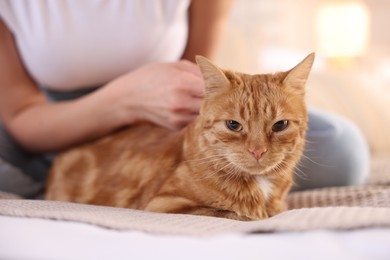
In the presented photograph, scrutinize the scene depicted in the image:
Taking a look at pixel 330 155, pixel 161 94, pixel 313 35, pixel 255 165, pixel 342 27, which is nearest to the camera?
pixel 255 165

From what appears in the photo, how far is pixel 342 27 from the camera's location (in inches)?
133

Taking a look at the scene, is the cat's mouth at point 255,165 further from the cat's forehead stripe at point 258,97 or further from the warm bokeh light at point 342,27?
the warm bokeh light at point 342,27

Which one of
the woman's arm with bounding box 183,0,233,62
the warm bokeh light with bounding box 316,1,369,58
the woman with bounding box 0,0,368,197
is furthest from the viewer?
the warm bokeh light with bounding box 316,1,369,58

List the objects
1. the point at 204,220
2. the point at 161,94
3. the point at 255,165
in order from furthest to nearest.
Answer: the point at 161,94 → the point at 255,165 → the point at 204,220

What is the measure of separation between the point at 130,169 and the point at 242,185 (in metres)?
0.30

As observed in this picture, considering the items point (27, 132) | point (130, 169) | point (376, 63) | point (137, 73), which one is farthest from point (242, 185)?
point (376, 63)

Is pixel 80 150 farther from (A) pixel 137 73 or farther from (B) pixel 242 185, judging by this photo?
(B) pixel 242 185

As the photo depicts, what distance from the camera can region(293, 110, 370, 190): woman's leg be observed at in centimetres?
128

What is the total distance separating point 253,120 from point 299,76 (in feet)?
0.42

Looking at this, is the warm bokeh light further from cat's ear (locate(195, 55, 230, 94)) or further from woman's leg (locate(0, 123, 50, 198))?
cat's ear (locate(195, 55, 230, 94))

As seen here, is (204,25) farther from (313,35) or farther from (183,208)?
(313,35)

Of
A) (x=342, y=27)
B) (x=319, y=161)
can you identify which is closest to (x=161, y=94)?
(x=319, y=161)

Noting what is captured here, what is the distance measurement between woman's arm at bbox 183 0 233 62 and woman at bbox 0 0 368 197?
0.05 meters

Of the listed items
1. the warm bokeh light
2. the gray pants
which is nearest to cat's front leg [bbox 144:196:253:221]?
the gray pants
